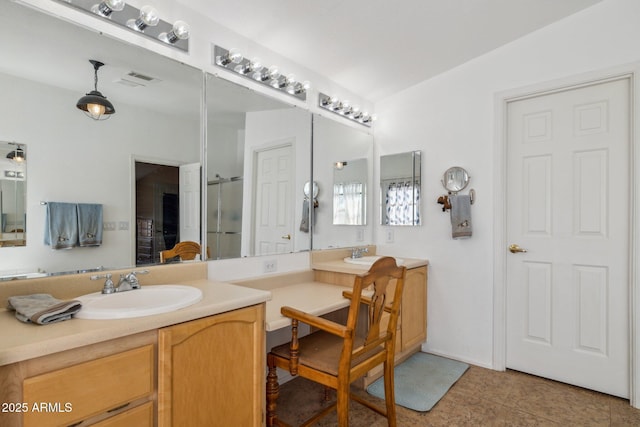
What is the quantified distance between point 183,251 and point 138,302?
45cm

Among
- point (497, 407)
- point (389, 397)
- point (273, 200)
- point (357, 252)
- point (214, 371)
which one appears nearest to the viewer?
point (214, 371)

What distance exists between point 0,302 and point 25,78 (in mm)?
836

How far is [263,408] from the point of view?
1469 millimetres

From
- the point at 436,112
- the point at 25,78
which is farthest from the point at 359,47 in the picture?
the point at 25,78

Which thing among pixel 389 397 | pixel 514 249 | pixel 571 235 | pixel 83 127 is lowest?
pixel 389 397

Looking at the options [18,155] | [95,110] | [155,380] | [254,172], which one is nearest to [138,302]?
[155,380]

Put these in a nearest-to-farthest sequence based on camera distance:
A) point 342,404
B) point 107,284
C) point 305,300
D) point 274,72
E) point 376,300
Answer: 1. point 107,284
2. point 342,404
3. point 376,300
4. point 305,300
5. point 274,72

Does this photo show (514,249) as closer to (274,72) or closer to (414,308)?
(414,308)

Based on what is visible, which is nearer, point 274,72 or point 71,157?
point 71,157

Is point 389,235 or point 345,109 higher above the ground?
point 345,109

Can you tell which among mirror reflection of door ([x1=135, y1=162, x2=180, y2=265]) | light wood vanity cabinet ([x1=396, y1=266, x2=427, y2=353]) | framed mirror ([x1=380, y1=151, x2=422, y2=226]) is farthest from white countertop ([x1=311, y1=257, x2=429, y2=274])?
mirror reflection of door ([x1=135, y1=162, x2=180, y2=265])

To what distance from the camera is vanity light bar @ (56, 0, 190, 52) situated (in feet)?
4.76

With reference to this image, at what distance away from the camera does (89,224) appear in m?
1.46

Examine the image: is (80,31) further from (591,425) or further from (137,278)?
(591,425)
